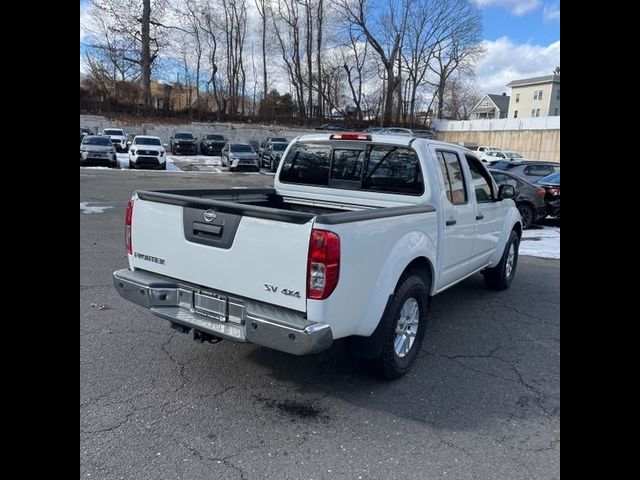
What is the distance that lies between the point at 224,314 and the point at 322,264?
2.77 feet

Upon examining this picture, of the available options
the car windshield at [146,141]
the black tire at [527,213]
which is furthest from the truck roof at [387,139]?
the car windshield at [146,141]

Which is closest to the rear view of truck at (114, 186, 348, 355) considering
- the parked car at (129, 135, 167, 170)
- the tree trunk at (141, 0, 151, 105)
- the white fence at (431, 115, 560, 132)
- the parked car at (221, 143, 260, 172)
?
the parked car at (129, 135, 167, 170)

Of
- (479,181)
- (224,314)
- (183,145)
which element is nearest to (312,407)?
(224,314)

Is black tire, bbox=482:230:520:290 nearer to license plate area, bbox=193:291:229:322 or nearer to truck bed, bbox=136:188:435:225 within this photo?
truck bed, bbox=136:188:435:225

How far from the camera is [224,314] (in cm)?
316

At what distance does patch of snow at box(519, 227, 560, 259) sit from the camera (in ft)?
29.4

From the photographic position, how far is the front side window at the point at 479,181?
5.09 meters

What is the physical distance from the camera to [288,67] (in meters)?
57.0

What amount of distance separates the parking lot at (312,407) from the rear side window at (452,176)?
1369mm

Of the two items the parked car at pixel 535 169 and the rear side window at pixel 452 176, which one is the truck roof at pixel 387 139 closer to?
the rear side window at pixel 452 176

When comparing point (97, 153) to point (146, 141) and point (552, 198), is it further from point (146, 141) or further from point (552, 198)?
point (552, 198)
